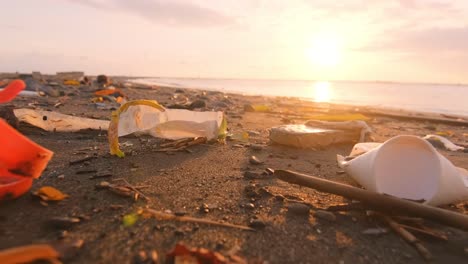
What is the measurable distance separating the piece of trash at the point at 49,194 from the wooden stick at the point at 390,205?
1367 mm

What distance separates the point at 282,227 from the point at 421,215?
0.78 m

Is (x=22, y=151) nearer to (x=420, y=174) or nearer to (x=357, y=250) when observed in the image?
(x=357, y=250)

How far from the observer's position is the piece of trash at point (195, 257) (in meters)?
1.33

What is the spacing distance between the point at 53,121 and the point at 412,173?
4.07 meters

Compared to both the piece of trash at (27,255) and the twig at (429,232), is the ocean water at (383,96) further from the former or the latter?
the piece of trash at (27,255)

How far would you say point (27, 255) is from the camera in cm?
116

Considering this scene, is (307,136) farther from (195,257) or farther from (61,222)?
(61,222)

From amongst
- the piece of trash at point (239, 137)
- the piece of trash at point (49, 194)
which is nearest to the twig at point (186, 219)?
the piece of trash at point (49, 194)

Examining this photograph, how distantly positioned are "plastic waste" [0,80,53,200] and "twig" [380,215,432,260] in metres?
1.99

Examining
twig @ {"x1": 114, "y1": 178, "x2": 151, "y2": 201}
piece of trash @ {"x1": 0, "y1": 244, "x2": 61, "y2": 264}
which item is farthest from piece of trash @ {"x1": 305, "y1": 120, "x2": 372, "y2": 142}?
piece of trash @ {"x1": 0, "y1": 244, "x2": 61, "y2": 264}

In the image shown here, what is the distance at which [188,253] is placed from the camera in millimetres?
1369

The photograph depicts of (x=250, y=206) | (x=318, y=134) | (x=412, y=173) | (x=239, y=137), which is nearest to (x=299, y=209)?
(x=250, y=206)

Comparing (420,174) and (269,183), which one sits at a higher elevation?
(420,174)

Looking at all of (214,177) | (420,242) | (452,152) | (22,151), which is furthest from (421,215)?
(452,152)
